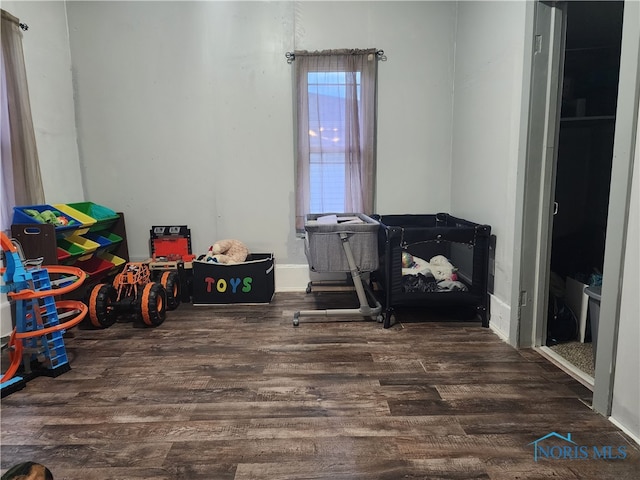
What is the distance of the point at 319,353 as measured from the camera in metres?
2.38

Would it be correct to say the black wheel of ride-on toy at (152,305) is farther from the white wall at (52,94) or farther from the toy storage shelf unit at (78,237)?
the white wall at (52,94)

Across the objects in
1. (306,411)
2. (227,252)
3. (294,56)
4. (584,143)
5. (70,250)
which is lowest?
(306,411)

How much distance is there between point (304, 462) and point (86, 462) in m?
0.83

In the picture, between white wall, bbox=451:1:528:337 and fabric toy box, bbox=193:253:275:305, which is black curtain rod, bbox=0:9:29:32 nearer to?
fabric toy box, bbox=193:253:275:305

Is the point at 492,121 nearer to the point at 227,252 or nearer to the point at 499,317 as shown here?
the point at 499,317

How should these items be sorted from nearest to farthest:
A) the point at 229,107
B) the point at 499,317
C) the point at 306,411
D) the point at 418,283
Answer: the point at 306,411 < the point at 499,317 < the point at 418,283 < the point at 229,107

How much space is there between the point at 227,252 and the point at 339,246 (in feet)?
4.03

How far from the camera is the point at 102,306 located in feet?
9.09

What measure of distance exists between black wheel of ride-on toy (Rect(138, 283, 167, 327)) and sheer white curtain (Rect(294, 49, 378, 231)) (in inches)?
55.5

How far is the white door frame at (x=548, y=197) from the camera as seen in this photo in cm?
156

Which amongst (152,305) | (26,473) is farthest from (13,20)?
(26,473)

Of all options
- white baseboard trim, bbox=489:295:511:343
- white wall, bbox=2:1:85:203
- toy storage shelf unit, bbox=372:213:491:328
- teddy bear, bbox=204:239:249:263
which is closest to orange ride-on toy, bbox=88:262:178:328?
teddy bear, bbox=204:239:249:263

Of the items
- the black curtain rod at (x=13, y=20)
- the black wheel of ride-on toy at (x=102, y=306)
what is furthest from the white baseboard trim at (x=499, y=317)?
the black curtain rod at (x=13, y=20)

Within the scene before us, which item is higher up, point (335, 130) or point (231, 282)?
point (335, 130)
